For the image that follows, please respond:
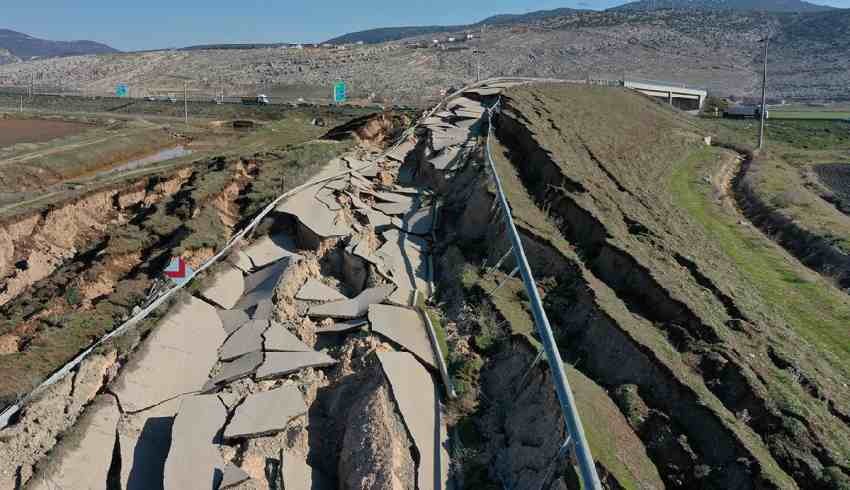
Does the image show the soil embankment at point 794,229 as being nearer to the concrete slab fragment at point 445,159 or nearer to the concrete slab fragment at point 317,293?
the concrete slab fragment at point 445,159

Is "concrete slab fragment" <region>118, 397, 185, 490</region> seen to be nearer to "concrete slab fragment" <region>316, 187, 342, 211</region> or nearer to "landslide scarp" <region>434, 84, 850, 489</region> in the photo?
"landslide scarp" <region>434, 84, 850, 489</region>

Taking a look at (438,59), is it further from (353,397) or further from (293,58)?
(353,397)

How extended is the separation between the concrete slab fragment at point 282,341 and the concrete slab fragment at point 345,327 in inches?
21.1

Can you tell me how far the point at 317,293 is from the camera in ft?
39.9

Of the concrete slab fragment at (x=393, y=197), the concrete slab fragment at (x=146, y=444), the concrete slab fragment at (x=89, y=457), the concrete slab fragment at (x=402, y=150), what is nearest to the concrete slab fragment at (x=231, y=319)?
the concrete slab fragment at (x=146, y=444)

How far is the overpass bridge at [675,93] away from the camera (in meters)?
57.2

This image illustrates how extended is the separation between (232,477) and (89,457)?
191 cm

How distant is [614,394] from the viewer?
27.3 feet

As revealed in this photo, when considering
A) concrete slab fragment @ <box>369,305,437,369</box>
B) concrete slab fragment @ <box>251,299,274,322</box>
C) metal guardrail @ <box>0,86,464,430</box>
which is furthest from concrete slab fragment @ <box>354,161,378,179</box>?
concrete slab fragment @ <box>369,305,437,369</box>

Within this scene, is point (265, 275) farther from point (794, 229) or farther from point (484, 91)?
point (484, 91)

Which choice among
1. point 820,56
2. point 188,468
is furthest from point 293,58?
point 188,468

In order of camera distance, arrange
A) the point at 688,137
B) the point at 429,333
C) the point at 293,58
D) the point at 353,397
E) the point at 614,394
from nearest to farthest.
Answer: the point at 614,394
the point at 353,397
the point at 429,333
the point at 688,137
the point at 293,58

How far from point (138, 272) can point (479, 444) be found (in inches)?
368

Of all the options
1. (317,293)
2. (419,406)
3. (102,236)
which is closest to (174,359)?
(317,293)
